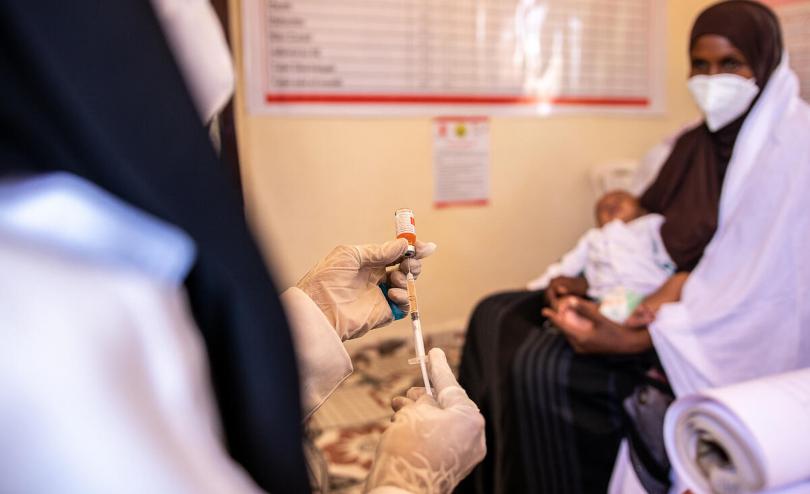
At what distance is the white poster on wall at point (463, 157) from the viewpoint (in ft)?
7.41

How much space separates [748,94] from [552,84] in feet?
3.47

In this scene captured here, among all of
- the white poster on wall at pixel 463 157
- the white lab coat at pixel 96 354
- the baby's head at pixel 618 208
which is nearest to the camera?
the white lab coat at pixel 96 354

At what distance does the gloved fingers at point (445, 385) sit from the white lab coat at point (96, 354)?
0.91 ft

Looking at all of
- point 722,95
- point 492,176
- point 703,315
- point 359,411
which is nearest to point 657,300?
point 703,315

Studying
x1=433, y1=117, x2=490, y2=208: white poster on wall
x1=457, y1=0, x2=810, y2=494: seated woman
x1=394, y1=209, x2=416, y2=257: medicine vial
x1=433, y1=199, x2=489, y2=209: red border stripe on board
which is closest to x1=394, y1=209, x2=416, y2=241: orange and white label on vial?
x1=394, y1=209, x2=416, y2=257: medicine vial

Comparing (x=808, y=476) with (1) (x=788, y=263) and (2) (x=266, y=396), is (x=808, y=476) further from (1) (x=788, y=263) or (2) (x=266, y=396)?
(2) (x=266, y=396)

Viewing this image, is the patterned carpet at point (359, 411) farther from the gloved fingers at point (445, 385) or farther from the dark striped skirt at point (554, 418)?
the dark striped skirt at point (554, 418)

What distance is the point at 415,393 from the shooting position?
25.5 inches

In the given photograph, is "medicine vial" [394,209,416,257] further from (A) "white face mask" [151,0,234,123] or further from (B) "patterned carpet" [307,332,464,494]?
(A) "white face mask" [151,0,234,123]

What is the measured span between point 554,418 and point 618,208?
74cm

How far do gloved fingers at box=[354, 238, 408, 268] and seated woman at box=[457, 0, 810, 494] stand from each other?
0.67 m

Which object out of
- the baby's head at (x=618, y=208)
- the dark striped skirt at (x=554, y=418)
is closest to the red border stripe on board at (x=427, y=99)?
the baby's head at (x=618, y=208)

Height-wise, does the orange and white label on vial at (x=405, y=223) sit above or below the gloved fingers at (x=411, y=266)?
above

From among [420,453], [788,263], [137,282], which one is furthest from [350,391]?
[137,282]
